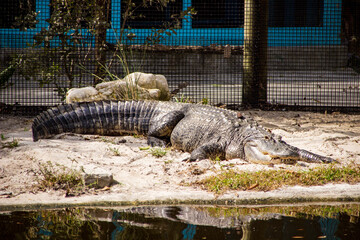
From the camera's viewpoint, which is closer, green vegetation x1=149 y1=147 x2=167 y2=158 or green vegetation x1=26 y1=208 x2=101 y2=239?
green vegetation x1=26 y1=208 x2=101 y2=239

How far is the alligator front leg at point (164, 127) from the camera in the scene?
510 centimetres

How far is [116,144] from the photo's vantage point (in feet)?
15.6

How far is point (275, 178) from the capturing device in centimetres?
341

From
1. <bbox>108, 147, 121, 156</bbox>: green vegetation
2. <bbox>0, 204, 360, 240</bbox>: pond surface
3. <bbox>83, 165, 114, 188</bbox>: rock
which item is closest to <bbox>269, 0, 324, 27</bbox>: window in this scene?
<bbox>108, 147, 121, 156</bbox>: green vegetation

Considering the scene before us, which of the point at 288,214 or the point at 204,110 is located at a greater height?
the point at 204,110

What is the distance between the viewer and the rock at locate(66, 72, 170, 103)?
19.9 ft

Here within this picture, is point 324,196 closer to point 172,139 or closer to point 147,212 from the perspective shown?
point 147,212

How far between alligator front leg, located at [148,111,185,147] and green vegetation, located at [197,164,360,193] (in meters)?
1.58

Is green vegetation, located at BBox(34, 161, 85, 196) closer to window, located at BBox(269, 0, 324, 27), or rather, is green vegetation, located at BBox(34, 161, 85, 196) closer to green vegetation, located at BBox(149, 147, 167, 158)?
green vegetation, located at BBox(149, 147, 167, 158)

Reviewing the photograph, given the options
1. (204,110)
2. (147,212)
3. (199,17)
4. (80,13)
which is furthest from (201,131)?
(199,17)

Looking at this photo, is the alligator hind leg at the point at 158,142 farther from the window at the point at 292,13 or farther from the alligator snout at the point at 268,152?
the window at the point at 292,13

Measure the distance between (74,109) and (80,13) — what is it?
2.06 m

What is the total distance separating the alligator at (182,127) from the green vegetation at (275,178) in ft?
1.40

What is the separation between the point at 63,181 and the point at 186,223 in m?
1.18
